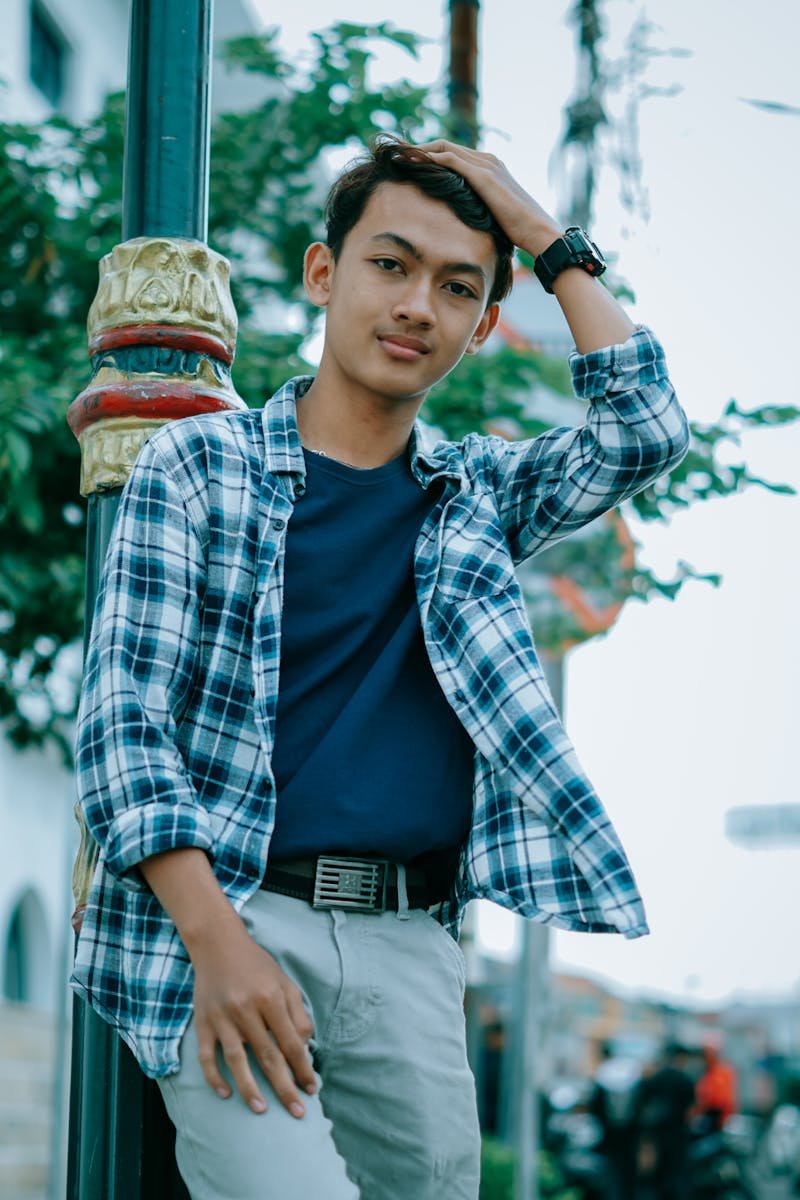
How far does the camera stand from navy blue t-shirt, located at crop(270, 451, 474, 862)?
2.10 metres

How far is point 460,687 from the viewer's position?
221 centimetres

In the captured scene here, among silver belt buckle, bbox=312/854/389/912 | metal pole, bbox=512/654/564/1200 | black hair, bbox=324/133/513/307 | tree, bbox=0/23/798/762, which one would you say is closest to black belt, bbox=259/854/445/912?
silver belt buckle, bbox=312/854/389/912

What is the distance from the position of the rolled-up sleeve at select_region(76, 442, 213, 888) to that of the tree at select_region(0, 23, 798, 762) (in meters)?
3.55

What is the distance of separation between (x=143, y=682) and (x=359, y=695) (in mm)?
291

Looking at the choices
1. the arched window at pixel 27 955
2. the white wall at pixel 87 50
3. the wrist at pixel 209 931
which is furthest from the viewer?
the arched window at pixel 27 955

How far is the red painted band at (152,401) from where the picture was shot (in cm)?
260

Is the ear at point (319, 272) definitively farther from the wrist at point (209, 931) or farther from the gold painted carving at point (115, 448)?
the wrist at point (209, 931)

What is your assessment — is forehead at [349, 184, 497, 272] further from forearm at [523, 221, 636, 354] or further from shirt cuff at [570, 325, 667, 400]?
shirt cuff at [570, 325, 667, 400]

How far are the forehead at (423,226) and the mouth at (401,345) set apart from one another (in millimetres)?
121

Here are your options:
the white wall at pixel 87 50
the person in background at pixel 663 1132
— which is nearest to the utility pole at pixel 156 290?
the person in background at pixel 663 1132

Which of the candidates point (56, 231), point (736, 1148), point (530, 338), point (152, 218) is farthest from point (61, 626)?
point (736, 1148)

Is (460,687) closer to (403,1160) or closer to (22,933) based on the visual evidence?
(403,1160)

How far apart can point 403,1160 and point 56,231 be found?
5.47 meters

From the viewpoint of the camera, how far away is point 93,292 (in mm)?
6965
